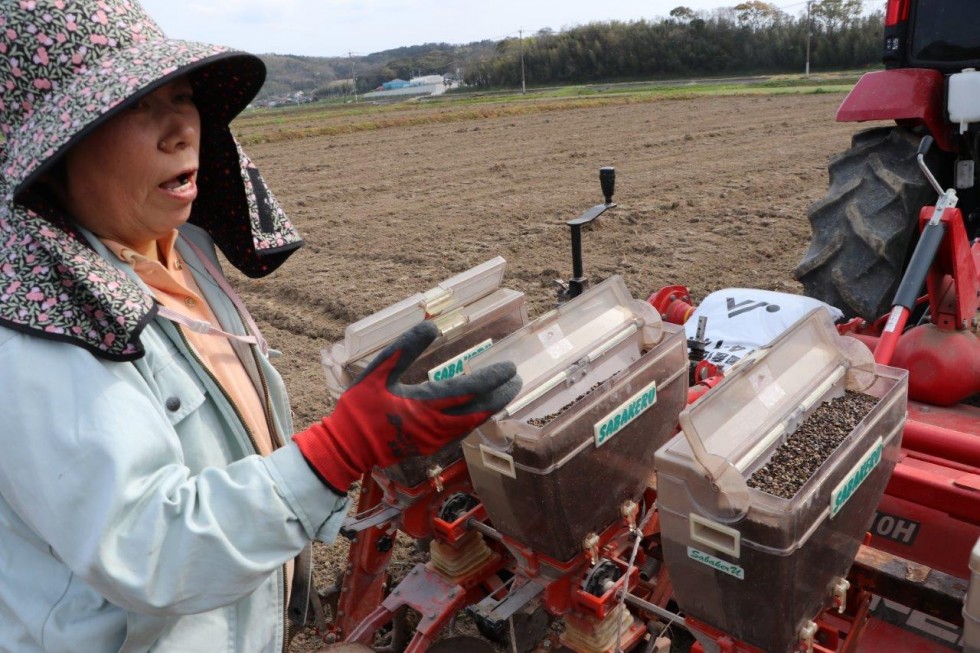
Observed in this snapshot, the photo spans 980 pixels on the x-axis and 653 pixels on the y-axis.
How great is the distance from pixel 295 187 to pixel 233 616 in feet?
35.5

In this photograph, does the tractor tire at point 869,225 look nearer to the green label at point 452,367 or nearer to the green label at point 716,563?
the green label at point 452,367

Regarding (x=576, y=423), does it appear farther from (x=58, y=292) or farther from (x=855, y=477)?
(x=58, y=292)

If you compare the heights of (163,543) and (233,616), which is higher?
(163,543)

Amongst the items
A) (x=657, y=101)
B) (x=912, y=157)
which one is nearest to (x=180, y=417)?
(x=912, y=157)

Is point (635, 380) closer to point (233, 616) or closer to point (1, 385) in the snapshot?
point (233, 616)

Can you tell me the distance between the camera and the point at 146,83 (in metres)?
1.12

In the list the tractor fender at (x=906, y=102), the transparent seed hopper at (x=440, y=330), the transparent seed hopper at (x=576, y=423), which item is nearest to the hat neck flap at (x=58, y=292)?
the transparent seed hopper at (x=576, y=423)

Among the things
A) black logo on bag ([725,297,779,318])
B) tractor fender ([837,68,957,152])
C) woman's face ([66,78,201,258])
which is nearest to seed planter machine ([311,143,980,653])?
black logo on bag ([725,297,779,318])

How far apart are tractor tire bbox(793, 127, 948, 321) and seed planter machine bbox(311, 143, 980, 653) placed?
66 cm

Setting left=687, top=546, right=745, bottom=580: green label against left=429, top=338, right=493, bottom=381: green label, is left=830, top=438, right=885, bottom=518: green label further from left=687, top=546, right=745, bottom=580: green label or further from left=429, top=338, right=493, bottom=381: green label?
left=429, top=338, right=493, bottom=381: green label

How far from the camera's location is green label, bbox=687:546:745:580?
1414mm

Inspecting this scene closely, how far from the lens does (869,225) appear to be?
127 inches

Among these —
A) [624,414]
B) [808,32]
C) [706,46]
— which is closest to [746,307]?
[624,414]

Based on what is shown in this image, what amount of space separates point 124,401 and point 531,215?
7.33m
